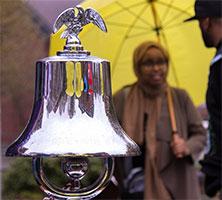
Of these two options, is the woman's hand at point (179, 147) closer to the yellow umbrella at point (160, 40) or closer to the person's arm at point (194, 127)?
the person's arm at point (194, 127)

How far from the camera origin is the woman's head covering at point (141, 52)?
5.80 metres

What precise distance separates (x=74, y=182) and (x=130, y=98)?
3229mm

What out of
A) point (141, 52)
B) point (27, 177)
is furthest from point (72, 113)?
point (27, 177)

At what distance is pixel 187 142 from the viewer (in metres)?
5.71

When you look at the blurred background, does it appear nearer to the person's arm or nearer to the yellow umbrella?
the yellow umbrella

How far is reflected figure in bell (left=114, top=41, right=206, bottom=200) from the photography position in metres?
5.73

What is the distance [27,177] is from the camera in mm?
8391

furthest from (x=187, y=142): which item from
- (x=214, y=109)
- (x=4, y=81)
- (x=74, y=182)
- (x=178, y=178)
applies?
(x=4, y=81)

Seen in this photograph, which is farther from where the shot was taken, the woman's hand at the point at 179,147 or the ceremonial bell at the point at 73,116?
the woman's hand at the point at 179,147

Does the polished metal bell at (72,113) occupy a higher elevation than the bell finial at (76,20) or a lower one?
lower

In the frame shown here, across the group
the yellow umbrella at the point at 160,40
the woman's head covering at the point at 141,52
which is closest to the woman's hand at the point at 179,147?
the woman's head covering at the point at 141,52

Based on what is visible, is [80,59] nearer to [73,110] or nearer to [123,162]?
[73,110]

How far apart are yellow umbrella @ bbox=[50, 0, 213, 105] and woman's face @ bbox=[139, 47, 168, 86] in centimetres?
35

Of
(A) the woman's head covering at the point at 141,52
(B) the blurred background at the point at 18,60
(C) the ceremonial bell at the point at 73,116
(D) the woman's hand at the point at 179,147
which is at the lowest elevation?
(C) the ceremonial bell at the point at 73,116
